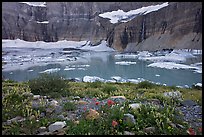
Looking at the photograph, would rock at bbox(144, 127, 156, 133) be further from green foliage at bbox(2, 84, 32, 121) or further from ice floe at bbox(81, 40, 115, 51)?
ice floe at bbox(81, 40, 115, 51)

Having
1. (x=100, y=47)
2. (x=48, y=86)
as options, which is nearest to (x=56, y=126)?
(x=48, y=86)

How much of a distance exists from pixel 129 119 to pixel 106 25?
11193cm

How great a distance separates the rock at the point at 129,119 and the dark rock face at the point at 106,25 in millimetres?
62593

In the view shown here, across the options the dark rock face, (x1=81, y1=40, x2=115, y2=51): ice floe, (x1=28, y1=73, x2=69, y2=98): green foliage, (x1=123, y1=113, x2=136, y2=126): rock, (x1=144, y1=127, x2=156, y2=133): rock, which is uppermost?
the dark rock face

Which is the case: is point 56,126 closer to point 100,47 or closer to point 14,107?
point 14,107

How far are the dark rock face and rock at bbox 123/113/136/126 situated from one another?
205ft

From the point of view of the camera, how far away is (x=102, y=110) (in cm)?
486

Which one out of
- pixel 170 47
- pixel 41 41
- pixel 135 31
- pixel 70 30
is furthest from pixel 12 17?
pixel 170 47

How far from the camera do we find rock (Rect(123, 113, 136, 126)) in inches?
152

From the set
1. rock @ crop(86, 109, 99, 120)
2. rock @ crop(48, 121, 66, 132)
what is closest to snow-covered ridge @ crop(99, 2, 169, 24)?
rock @ crop(86, 109, 99, 120)

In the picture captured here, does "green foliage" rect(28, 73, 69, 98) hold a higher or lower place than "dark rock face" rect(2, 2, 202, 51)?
Answer: lower

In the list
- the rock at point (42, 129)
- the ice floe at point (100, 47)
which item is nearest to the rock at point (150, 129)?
the rock at point (42, 129)

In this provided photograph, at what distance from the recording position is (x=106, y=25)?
113750 mm

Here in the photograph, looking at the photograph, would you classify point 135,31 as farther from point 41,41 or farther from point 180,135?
point 180,135
